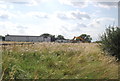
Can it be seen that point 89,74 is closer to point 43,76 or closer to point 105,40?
point 43,76

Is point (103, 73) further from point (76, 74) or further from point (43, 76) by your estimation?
point (43, 76)

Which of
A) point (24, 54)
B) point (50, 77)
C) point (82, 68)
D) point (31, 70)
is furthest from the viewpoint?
point (24, 54)

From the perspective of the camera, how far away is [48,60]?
7.47 m

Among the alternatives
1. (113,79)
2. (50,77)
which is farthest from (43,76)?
(113,79)

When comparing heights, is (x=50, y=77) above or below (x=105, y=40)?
below

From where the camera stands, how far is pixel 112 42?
956 centimetres

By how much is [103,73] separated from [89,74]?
1.32ft

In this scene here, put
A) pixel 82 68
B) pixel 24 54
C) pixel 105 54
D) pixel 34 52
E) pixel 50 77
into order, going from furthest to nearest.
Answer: pixel 105 54, pixel 34 52, pixel 24 54, pixel 82 68, pixel 50 77

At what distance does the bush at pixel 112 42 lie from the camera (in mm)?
9320

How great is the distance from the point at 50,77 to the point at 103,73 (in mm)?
1574

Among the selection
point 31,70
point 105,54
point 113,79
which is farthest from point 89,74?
point 105,54

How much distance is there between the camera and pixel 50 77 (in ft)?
18.4

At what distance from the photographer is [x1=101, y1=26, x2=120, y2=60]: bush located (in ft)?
30.6

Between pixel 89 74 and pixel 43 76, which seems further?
pixel 89 74
